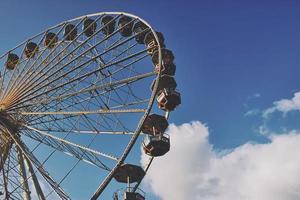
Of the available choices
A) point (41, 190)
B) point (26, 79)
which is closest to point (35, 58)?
point (26, 79)

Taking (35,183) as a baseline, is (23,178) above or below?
above

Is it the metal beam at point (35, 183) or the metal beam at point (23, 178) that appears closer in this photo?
the metal beam at point (35, 183)

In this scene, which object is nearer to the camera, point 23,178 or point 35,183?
point 35,183

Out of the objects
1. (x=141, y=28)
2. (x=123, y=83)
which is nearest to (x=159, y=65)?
(x=123, y=83)

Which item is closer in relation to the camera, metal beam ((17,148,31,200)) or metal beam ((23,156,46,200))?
metal beam ((23,156,46,200))

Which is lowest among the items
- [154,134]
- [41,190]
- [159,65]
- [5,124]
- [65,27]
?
[41,190]

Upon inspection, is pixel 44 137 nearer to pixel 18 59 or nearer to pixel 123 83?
pixel 123 83

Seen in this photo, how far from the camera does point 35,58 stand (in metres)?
27.4

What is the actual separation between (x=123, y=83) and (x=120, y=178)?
4.57 meters

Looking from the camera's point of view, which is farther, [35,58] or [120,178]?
[35,58]

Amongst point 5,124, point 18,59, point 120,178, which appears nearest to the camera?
point 120,178

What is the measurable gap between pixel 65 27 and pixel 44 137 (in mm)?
6799

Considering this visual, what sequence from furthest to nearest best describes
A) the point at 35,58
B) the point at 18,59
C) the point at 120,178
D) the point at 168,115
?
1. the point at 18,59
2. the point at 35,58
3. the point at 168,115
4. the point at 120,178

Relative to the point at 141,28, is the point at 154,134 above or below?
below
